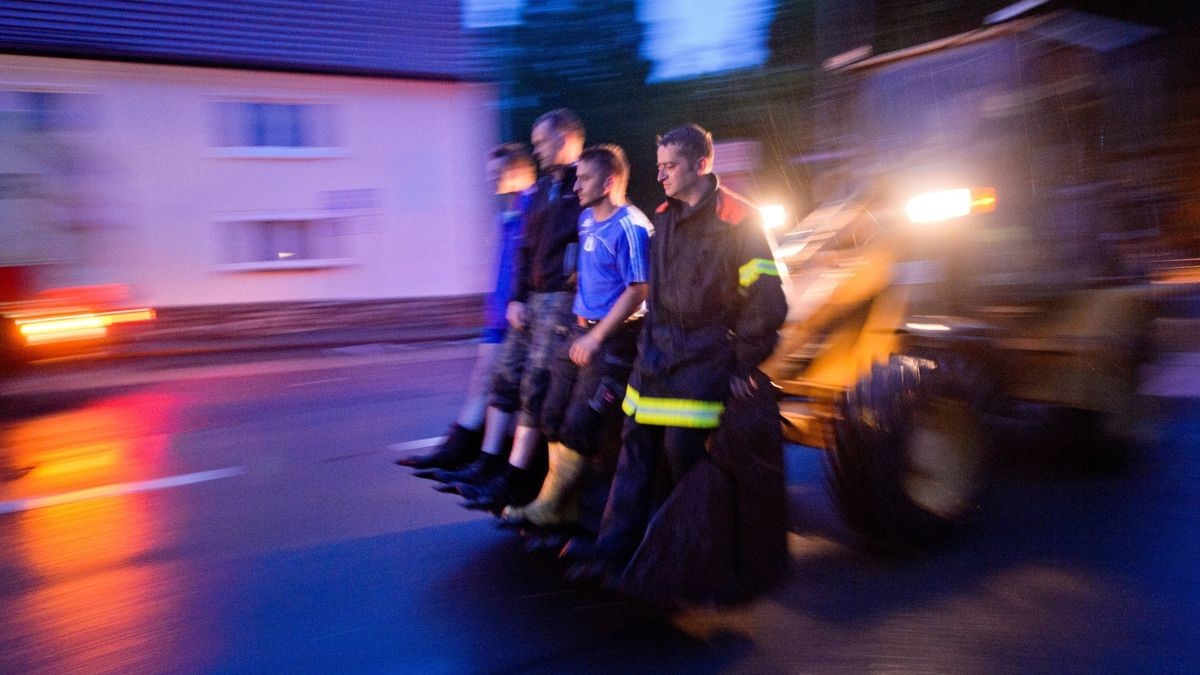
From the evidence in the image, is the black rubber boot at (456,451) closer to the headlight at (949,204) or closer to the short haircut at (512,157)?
the short haircut at (512,157)

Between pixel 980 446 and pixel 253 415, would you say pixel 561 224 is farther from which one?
pixel 253 415

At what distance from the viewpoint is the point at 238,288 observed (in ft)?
51.5

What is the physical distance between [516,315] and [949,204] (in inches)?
84.7

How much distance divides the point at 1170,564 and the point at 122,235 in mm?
14588

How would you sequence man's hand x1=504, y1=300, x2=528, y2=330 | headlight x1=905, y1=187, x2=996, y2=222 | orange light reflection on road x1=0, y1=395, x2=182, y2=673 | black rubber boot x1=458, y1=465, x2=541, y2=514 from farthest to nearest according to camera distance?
headlight x1=905, y1=187, x2=996, y2=222 < man's hand x1=504, y1=300, x2=528, y2=330 < black rubber boot x1=458, y1=465, x2=541, y2=514 < orange light reflection on road x1=0, y1=395, x2=182, y2=673

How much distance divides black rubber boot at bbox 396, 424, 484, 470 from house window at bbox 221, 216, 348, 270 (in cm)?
1202

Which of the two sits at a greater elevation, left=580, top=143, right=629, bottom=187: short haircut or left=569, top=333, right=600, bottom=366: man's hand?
left=580, top=143, right=629, bottom=187: short haircut

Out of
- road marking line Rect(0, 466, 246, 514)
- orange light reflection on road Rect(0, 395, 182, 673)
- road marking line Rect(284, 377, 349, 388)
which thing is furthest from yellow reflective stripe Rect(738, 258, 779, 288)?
road marking line Rect(284, 377, 349, 388)

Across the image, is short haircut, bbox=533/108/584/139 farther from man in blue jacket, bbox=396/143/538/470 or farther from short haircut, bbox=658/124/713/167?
short haircut, bbox=658/124/713/167

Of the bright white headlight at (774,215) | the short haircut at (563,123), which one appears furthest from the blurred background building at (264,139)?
the short haircut at (563,123)

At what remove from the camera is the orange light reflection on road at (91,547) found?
384 cm

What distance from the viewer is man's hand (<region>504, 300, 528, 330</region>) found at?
180 inches

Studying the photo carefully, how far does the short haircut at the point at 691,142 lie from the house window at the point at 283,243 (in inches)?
527

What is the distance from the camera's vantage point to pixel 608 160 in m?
4.07
